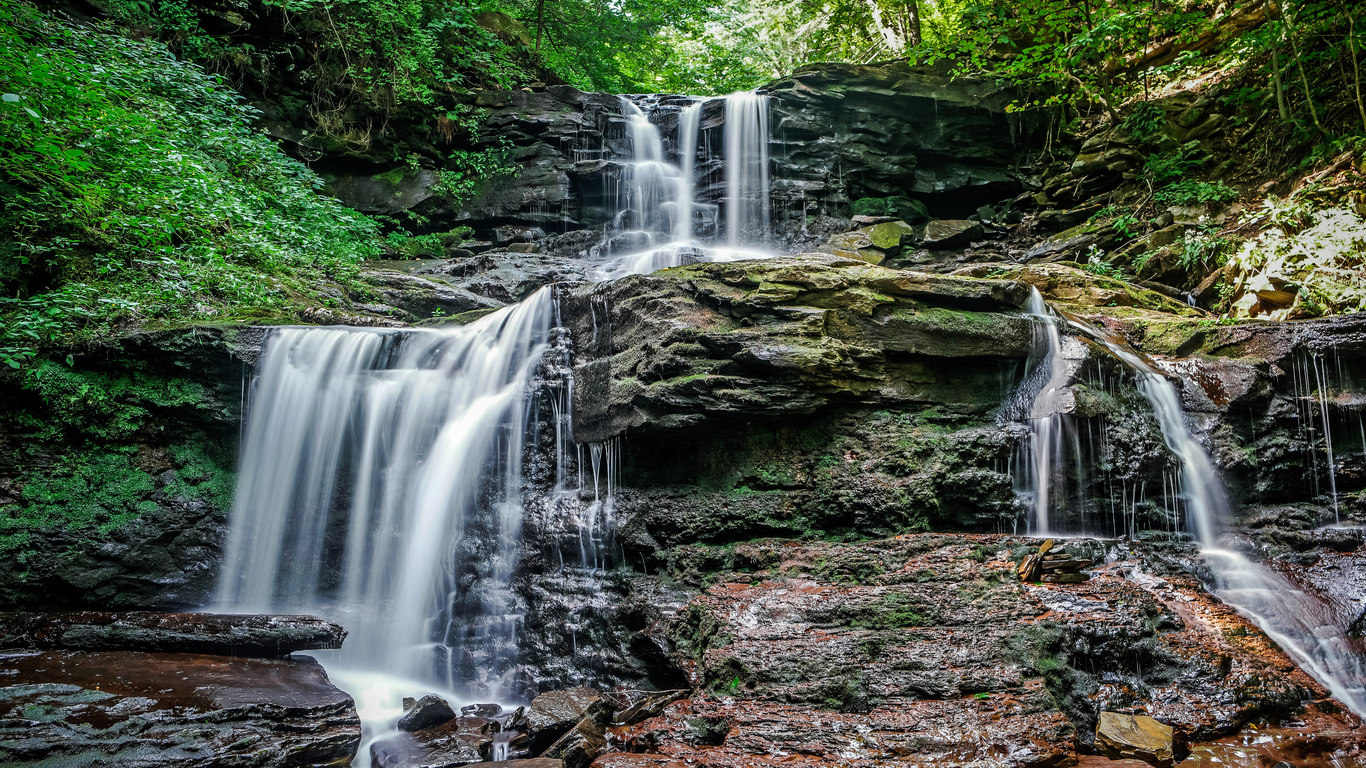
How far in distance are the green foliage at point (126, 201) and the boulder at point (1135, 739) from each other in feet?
27.7

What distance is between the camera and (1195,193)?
35.0 ft

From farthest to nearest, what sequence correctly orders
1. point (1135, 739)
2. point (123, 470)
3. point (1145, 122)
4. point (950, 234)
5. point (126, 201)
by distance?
point (950, 234), point (1145, 122), point (126, 201), point (123, 470), point (1135, 739)

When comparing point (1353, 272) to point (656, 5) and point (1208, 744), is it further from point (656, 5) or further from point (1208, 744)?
point (656, 5)

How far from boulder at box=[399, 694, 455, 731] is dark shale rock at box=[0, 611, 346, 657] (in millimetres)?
1194

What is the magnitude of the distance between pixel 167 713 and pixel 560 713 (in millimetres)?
2374

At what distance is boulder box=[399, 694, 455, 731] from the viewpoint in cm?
481

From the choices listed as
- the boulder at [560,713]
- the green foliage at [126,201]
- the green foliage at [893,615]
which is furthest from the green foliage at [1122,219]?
the green foliage at [126,201]

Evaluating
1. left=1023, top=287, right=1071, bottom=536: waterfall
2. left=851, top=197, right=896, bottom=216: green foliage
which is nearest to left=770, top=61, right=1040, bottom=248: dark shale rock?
left=851, top=197, right=896, bottom=216: green foliage

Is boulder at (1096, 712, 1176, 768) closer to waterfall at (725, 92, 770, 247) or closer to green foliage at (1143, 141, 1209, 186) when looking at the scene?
waterfall at (725, 92, 770, 247)

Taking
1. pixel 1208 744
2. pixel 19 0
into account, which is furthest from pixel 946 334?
pixel 19 0

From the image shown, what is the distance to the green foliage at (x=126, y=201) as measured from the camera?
6.72 metres

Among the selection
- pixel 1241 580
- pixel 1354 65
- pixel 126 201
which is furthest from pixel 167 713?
pixel 1354 65

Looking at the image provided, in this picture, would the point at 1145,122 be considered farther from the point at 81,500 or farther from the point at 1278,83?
the point at 81,500

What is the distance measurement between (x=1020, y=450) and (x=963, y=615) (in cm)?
222
